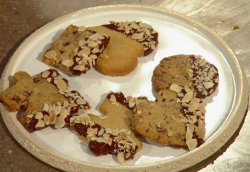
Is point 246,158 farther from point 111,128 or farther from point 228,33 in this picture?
point 228,33

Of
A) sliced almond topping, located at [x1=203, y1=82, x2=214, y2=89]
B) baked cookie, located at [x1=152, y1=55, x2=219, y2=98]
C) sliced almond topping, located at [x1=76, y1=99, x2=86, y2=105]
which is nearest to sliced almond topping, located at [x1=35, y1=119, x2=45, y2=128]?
sliced almond topping, located at [x1=76, y1=99, x2=86, y2=105]

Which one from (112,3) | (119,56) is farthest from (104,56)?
(112,3)

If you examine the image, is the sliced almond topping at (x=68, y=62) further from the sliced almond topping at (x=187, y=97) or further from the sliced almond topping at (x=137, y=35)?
the sliced almond topping at (x=187, y=97)

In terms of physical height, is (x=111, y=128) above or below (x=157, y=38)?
below

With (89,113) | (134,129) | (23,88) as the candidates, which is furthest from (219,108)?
(23,88)

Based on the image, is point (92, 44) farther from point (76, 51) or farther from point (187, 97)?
point (187, 97)

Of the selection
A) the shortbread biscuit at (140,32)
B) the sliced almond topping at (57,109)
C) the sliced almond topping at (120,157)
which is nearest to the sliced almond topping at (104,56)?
the shortbread biscuit at (140,32)
